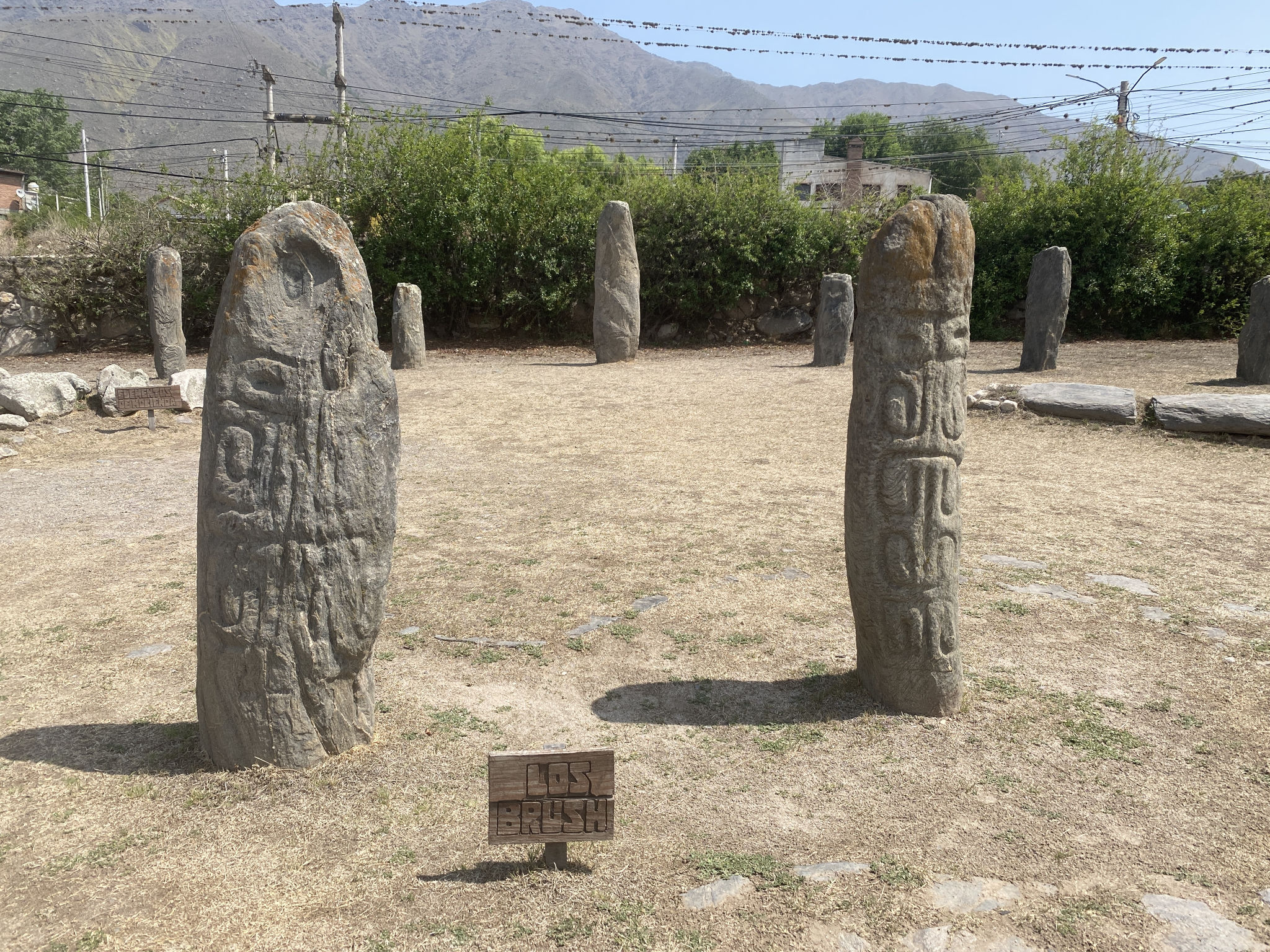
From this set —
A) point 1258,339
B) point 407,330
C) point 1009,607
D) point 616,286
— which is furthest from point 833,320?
point 1009,607

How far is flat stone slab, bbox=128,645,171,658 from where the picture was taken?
489cm

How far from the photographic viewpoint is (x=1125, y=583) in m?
5.96

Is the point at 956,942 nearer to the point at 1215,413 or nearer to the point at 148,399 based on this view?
the point at 1215,413

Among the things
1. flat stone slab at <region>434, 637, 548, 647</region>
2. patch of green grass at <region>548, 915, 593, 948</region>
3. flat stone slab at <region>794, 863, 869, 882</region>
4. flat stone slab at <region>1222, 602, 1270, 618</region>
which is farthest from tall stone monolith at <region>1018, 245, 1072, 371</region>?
patch of green grass at <region>548, 915, 593, 948</region>

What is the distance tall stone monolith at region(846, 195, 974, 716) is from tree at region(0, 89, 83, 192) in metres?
53.1

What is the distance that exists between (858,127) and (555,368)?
47638 mm

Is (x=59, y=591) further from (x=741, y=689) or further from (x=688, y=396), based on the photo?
(x=688, y=396)

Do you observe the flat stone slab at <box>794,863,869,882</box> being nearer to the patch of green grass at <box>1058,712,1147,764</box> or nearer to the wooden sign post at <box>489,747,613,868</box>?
the wooden sign post at <box>489,747,613,868</box>

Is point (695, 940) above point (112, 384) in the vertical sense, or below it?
below

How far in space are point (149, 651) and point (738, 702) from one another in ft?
10.5

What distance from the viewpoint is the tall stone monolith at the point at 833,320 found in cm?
1484

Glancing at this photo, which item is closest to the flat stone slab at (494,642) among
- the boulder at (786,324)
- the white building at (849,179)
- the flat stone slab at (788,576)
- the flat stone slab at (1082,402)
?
the flat stone slab at (788,576)

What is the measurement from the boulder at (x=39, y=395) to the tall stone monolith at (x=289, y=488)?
8.92 metres

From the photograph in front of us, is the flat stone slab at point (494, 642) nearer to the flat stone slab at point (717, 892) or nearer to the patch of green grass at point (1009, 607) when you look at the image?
the flat stone slab at point (717, 892)
